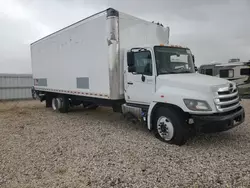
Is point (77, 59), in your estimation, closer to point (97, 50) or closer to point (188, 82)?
point (97, 50)

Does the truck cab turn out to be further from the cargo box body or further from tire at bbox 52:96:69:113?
tire at bbox 52:96:69:113

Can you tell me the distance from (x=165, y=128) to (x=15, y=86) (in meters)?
15.8

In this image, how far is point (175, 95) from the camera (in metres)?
4.59

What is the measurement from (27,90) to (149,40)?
47.1 ft

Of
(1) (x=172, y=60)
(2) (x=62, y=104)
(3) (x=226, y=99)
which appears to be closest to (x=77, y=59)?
(2) (x=62, y=104)

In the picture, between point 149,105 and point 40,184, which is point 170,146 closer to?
point 149,105

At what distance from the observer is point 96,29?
632cm

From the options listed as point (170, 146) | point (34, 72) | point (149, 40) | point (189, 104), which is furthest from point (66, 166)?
point (34, 72)

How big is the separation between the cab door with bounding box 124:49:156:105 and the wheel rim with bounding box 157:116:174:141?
659mm

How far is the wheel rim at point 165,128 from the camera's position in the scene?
4.85m

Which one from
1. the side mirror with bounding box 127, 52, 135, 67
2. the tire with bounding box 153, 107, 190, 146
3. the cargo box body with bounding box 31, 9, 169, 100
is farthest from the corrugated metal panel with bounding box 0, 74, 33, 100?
the tire with bounding box 153, 107, 190, 146

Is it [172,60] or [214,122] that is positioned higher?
[172,60]

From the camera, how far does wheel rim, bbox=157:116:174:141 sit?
191 inches

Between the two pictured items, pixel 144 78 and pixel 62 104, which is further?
pixel 62 104
